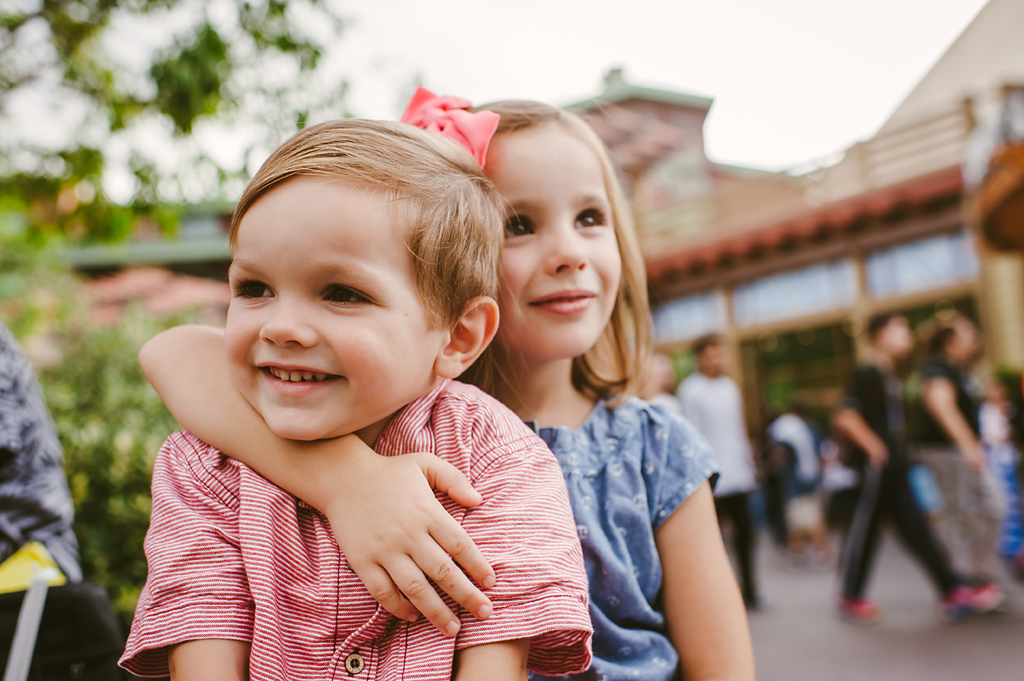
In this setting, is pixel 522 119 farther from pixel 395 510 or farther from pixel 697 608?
pixel 697 608

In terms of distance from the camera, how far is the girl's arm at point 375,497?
0.78 metres

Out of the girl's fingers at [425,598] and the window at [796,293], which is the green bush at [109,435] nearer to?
the girl's fingers at [425,598]

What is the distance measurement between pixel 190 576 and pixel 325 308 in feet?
1.16

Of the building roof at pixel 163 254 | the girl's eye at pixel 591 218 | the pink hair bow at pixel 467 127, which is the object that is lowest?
the girl's eye at pixel 591 218

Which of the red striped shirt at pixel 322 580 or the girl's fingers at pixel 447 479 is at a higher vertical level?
the girl's fingers at pixel 447 479

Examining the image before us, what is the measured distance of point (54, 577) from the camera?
1289 mm

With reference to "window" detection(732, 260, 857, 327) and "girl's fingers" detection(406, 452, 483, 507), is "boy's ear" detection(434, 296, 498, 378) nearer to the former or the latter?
"girl's fingers" detection(406, 452, 483, 507)

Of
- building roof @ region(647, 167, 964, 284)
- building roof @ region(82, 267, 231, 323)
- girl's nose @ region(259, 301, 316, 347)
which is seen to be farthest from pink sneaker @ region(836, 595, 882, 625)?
building roof @ region(647, 167, 964, 284)

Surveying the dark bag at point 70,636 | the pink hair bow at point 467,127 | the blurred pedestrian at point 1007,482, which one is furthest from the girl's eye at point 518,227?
the blurred pedestrian at point 1007,482

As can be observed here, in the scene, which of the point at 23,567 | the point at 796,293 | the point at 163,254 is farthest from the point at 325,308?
the point at 163,254

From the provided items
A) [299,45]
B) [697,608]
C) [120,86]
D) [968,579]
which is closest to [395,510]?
[697,608]

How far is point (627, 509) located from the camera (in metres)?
1.10

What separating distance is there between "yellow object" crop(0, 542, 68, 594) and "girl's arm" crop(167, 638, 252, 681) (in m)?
0.60

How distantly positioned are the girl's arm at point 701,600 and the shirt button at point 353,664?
0.51 m
